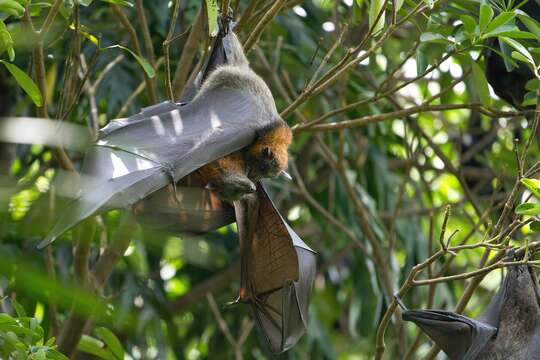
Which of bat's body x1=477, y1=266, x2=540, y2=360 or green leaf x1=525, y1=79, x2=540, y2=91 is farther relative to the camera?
green leaf x1=525, y1=79, x2=540, y2=91

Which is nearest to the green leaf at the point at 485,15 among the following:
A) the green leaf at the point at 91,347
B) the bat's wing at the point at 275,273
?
the bat's wing at the point at 275,273

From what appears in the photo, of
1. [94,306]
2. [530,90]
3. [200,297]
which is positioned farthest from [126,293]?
[94,306]

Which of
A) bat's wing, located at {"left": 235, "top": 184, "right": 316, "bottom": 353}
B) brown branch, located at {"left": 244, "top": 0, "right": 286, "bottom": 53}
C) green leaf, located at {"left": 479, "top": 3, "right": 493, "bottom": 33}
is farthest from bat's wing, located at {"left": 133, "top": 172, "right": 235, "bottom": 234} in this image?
green leaf, located at {"left": 479, "top": 3, "right": 493, "bottom": 33}

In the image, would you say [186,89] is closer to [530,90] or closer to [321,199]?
[530,90]

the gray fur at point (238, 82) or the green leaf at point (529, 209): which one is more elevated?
the gray fur at point (238, 82)

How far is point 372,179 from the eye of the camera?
605 cm

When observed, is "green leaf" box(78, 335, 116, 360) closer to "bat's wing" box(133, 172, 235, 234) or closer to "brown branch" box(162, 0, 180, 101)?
"bat's wing" box(133, 172, 235, 234)

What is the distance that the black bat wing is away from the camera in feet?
7.29

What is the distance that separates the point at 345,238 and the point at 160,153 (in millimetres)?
3605

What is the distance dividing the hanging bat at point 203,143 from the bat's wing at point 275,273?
0.20 metres

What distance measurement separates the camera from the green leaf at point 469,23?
3031 millimetres

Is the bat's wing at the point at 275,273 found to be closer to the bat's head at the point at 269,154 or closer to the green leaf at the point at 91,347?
the bat's head at the point at 269,154

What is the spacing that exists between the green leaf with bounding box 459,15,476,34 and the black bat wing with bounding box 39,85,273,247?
868mm

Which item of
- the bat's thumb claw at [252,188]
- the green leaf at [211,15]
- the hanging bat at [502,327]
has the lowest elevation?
the hanging bat at [502,327]
